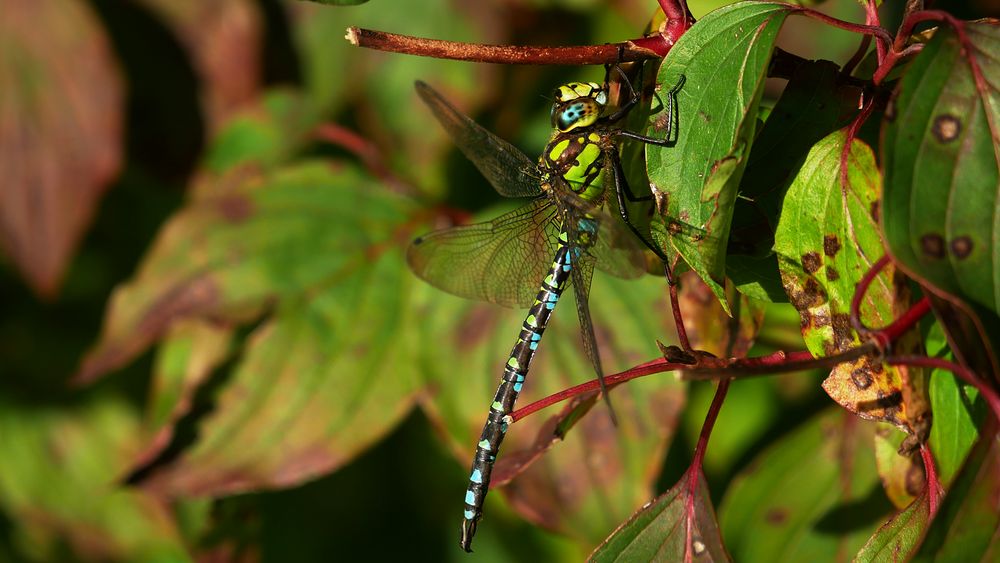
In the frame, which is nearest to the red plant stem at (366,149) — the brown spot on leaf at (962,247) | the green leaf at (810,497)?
the green leaf at (810,497)

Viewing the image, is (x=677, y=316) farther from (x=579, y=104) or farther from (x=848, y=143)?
(x=579, y=104)

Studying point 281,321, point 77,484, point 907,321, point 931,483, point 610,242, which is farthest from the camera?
point 77,484

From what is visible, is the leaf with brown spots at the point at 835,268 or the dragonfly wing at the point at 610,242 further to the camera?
the dragonfly wing at the point at 610,242

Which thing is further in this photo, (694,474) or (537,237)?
(537,237)

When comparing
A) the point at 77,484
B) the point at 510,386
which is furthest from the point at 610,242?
the point at 77,484

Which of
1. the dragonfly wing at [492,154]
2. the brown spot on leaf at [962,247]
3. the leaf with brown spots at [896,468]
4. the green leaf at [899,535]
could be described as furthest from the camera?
the dragonfly wing at [492,154]

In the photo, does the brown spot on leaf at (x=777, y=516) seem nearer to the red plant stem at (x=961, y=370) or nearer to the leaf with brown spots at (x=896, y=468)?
the leaf with brown spots at (x=896, y=468)

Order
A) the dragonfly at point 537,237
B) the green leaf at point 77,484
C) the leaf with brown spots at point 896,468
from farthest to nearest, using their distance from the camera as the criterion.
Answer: the green leaf at point 77,484, the dragonfly at point 537,237, the leaf with brown spots at point 896,468

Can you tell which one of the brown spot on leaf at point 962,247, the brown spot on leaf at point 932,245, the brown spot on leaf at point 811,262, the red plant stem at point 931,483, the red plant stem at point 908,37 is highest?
the red plant stem at point 908,37
